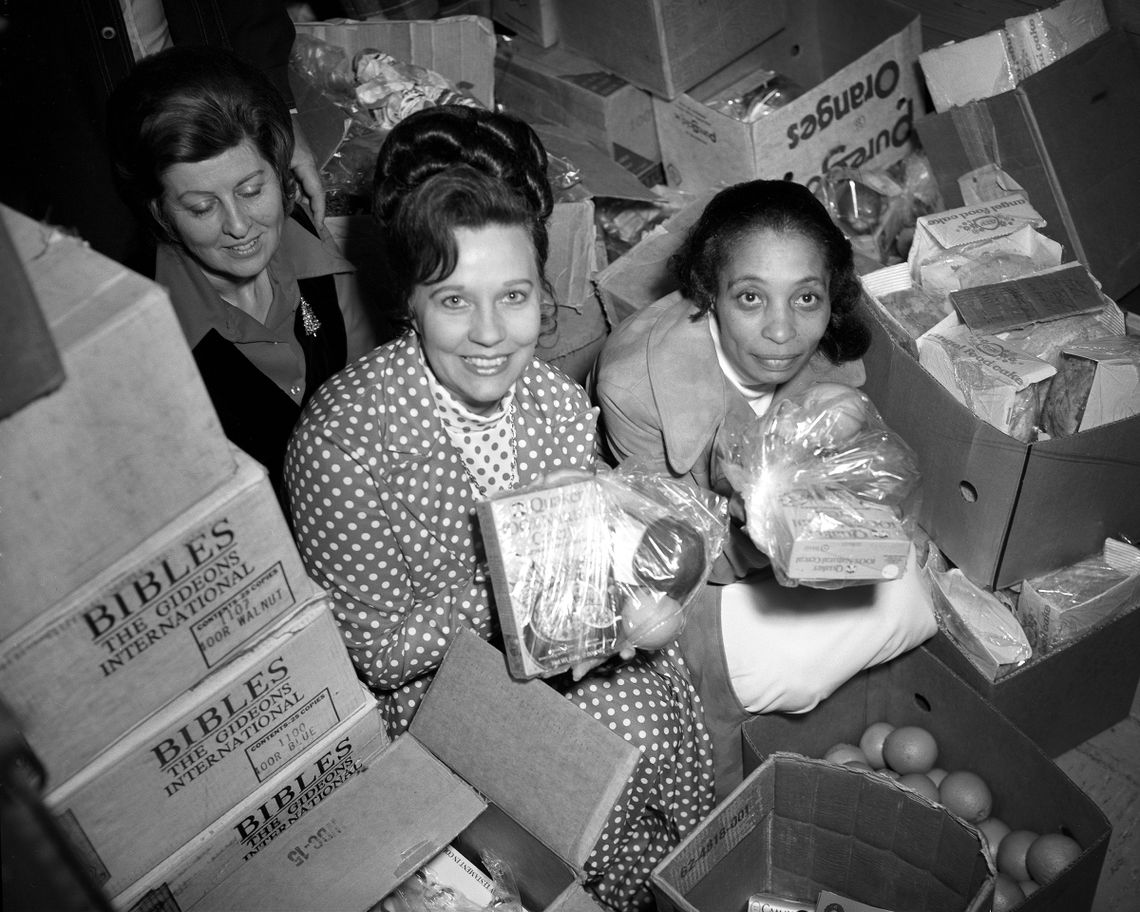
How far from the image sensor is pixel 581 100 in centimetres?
306

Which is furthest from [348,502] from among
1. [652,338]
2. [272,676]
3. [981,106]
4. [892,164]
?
[892,164]

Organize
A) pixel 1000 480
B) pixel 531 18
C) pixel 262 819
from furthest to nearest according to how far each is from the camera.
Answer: pixel 531 18 → pixel 1000 480 → pixel 262 819

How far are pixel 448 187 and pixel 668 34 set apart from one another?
58.9 inches

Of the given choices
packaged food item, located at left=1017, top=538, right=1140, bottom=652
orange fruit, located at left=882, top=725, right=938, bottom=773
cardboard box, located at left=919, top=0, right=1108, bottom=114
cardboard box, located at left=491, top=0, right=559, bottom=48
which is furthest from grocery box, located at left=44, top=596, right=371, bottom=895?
cardboard box, located at left=491, top=0, right=559, bottom=48

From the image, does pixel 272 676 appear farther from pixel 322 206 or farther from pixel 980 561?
pixel 980 561

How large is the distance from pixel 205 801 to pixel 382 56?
202cm

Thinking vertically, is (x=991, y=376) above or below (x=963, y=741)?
above

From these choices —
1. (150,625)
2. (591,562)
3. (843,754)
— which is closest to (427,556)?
(591,562)

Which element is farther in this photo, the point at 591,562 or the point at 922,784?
the point at 922,784

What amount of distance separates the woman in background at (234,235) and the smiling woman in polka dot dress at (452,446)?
1.00 ft

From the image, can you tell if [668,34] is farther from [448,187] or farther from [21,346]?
[21,346]

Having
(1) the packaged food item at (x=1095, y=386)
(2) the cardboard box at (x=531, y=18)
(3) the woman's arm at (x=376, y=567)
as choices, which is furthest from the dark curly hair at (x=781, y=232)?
(2) the cardboard box at (x=531, y=18)

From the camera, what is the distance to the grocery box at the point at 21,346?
928mm

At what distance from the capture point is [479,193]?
1633mm
